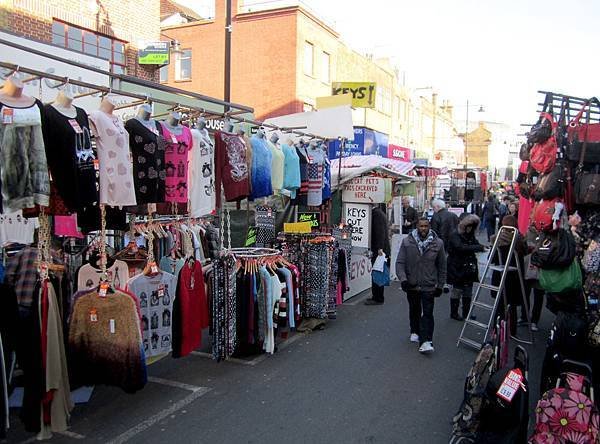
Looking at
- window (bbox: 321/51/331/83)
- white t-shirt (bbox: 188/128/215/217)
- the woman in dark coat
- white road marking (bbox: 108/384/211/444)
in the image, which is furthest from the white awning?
window (bbox: 321/51/331/83)

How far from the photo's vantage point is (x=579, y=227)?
18.3 feet

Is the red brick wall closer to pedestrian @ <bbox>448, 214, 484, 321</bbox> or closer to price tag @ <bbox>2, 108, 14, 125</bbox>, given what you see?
pedestrian @ <bbox>448, 214, 484, 321</bbox>

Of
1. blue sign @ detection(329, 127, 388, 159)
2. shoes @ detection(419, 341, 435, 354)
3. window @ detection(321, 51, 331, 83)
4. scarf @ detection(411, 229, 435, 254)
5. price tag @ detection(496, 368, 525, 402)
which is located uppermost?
window @ detection(321, 51, 331, 83)

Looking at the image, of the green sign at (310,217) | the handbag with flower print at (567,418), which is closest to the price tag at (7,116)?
the handbag with flower print at (567,418)

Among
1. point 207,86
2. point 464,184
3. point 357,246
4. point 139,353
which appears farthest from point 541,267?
point 464,184

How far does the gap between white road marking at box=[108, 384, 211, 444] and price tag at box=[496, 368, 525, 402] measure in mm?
2868

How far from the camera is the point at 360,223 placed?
9.79m

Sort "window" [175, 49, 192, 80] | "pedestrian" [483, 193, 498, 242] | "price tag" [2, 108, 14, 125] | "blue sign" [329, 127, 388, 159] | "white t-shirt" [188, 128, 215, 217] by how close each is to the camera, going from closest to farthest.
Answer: "price tag" [2, 108, 14, 125] → "white t-shirt" [188, 128, 215, 217] → "blue sign" [329, 127, 388, 159] → "pedestrian" [483, 193, 498, 242] → "window" [175, 49, 192, 80]

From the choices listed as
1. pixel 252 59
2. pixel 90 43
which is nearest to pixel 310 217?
pixel 90 43

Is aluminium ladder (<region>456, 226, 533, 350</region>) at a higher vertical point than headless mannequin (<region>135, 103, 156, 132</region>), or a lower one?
lower

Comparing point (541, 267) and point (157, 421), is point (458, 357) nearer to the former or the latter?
point (541, 267)

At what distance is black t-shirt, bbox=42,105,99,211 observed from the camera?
3848 millimetres

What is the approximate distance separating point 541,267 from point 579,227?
0.69m

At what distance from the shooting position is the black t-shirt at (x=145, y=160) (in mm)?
4672
